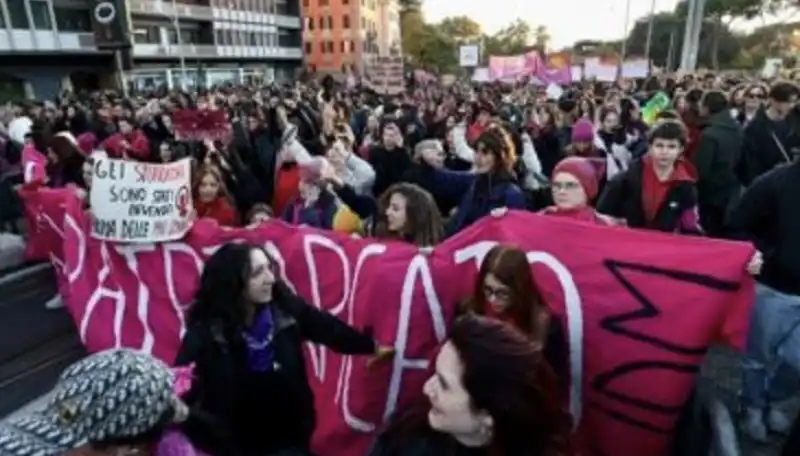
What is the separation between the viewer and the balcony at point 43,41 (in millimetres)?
41812

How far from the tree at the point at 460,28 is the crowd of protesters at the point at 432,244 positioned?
9649 cm

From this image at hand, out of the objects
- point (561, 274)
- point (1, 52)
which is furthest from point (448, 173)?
point (1, 52)

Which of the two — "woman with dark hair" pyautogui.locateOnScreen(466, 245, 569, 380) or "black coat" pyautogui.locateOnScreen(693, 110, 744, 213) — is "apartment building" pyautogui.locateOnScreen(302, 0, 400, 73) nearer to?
"black coat" pyautogui.locateOnScreen(693, 110, 744, 213)

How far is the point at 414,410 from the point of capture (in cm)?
216

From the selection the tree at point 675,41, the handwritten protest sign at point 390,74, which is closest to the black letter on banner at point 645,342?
the handwritten protest sign at point 390,74

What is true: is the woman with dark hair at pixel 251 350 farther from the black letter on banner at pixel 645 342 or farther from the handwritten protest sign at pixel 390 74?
the handwritten protest sign at pixel 390 74

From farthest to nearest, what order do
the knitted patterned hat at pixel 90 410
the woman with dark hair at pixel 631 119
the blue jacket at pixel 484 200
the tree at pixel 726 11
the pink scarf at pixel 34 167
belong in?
the tree at pixel 726 11
the woman with dark hair at pixel 631 119
the pink scarf at pixel 34 167
the blue jacket at pixel 484 200
the knitted patterned hat at pixel 90 410

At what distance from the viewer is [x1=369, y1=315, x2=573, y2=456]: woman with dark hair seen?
1933mm

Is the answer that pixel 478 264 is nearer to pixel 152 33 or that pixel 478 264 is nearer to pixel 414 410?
pixel 414 410

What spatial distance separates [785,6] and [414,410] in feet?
254

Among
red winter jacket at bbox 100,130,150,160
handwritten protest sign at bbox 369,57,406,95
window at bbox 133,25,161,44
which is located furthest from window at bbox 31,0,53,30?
red winter jacket at bbox 100,130,150,160

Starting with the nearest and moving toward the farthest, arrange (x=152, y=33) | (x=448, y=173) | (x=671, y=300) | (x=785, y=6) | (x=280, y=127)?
(x=671, y=300) < (x=448, y=173) < (x=280, y=127) < (x=152, y=33) < (x=785, y=6)

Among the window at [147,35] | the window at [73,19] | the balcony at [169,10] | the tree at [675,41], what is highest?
the balcony at [169,10]

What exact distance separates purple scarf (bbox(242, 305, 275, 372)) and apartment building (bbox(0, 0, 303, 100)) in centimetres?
1893
